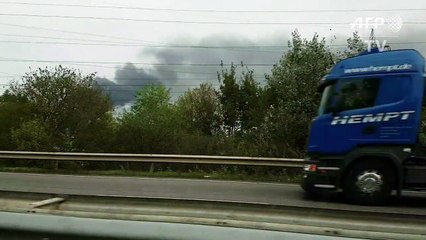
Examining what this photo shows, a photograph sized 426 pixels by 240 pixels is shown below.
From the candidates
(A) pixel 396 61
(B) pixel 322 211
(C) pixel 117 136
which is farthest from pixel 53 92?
(B) pixel 322 211

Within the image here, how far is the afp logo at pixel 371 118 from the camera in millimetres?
9016

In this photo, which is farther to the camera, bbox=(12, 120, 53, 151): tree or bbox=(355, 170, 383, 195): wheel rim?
bbox=(12, 120, 53, 151): tree

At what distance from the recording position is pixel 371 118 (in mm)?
9219

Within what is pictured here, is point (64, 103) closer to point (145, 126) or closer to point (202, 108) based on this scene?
point (145, 126)

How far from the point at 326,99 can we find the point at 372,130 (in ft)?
3.63

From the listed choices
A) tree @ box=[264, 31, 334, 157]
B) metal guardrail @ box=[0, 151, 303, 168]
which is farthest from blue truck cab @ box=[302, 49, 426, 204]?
tree @ box=[264, 31, 334, 157]

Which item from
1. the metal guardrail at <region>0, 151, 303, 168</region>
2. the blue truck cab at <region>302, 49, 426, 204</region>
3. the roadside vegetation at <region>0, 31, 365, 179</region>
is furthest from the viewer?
the roadside vegetation at <region>0, 31, 365, 179</region>

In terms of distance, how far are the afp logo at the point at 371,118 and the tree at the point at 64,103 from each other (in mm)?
17565

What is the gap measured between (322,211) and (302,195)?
7.08 m

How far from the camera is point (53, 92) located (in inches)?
1027

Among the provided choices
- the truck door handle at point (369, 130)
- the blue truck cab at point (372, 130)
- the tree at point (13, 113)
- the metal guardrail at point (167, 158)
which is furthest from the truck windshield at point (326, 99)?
the tree at point (13, 113)

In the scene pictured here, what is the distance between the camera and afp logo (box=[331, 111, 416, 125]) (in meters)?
9.02

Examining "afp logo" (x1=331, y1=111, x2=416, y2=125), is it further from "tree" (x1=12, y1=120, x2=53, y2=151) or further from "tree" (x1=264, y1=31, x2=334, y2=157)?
"tree" (x1=12, y1=120, x2=53, y2=151)

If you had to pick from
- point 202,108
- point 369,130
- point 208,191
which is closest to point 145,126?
point 208,191
